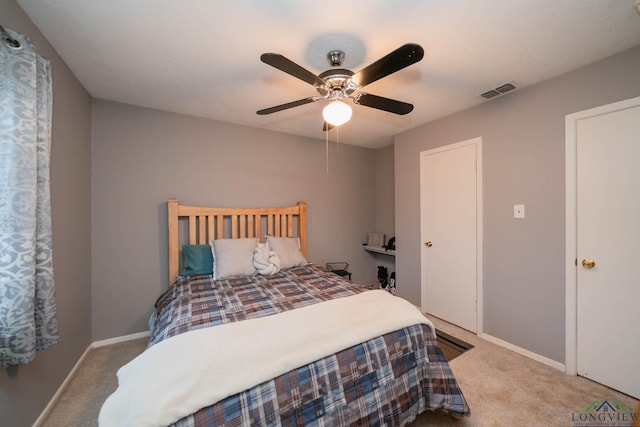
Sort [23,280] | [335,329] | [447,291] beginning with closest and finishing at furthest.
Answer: [23,280]
[335,329]
[447,291]

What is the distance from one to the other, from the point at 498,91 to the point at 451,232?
149 cm

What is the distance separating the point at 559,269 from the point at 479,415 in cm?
138

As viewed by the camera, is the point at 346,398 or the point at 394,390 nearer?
the point at 346,398

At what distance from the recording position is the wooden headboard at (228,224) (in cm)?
260

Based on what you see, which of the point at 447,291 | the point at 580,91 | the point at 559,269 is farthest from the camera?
the point at 447,291

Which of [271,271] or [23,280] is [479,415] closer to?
[271,271]

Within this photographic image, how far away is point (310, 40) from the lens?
5.22 ft

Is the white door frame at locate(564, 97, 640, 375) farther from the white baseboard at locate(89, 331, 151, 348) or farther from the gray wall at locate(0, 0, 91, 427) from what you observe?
the white baseboard at locate(89, 331, 151, 348)

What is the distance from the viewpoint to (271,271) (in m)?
2.57

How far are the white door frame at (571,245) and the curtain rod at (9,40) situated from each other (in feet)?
11.7

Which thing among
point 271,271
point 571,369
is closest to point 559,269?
point 571,369

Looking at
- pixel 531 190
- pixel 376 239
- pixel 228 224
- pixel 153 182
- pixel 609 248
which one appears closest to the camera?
pixel 609 248

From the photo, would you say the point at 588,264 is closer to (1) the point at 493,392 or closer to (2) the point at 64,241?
(1) the point at 493,392

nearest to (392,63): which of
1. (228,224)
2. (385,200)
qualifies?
(228,224)
